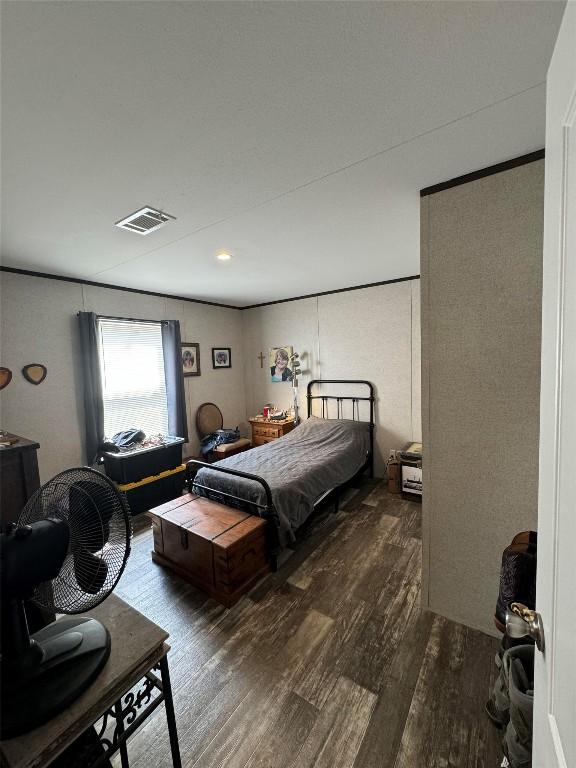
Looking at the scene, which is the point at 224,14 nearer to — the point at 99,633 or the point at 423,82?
the point at 423,82

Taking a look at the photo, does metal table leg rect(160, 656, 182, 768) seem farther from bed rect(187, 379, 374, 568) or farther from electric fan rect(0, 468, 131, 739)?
bed rect(187, 379, 374, 568)

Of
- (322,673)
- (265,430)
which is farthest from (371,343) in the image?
(322,673)

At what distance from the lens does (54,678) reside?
74 centimetres

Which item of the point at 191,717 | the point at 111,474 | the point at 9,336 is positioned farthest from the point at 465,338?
the point at 9,336

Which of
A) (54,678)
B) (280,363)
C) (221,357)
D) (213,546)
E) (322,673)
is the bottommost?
(322,673)

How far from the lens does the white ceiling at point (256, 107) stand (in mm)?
824

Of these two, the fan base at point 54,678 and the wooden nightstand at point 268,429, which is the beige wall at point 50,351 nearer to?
the wooden nightstand at point 268,429

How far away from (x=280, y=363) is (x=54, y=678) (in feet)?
13.6

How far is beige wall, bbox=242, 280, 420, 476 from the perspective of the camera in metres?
3.62

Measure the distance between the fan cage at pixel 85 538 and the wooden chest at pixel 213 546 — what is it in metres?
1.25

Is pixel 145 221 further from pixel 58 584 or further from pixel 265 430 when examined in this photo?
pixel 265 430

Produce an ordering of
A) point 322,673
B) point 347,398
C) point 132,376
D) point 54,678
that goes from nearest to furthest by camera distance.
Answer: point 54,678 < point 322,673 < point 132,376 < point 347,398

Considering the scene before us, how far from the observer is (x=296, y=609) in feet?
6.32

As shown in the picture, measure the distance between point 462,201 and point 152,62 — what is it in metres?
1.44
